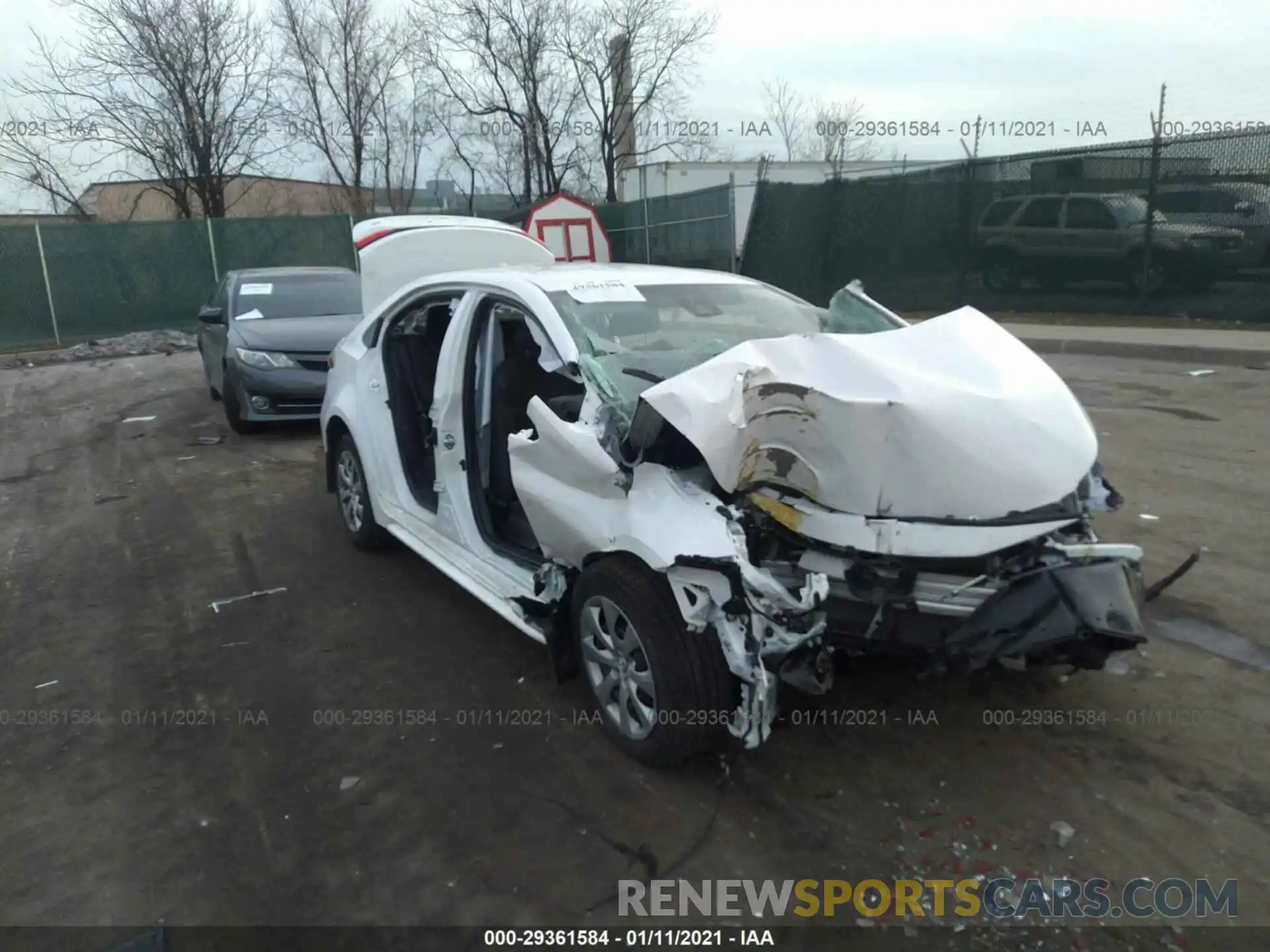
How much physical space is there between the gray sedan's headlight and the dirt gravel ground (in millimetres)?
4009

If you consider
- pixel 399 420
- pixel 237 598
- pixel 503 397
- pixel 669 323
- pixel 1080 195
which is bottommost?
pixel 237 598

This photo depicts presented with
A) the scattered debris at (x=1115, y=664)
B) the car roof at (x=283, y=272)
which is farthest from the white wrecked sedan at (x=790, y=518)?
the car roof at (x=283, y=272)

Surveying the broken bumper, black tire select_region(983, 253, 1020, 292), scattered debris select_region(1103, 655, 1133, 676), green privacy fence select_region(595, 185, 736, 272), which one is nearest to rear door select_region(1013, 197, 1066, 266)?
black tire select_region(983, 253, 1020, 292)

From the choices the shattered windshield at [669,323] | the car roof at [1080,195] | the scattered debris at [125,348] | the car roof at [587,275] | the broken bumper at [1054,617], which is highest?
the car roof at [1080,195]

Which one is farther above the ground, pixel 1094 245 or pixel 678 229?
pixel 678 229

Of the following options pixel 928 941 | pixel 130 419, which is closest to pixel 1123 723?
pixel 928 941

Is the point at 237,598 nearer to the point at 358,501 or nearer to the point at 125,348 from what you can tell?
the point at 358,501

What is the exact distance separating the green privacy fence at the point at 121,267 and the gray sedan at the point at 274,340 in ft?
36.2

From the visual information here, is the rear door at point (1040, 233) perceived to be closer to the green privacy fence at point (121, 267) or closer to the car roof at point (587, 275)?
the car roof at point (587, 275)

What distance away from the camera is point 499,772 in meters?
3.35

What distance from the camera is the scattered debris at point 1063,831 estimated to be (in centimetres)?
285

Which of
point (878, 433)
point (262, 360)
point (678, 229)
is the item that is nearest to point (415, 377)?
point (878, 433)

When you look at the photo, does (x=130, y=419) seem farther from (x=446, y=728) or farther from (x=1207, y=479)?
(x=1207, y=479)

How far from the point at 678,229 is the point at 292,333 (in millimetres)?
11860
